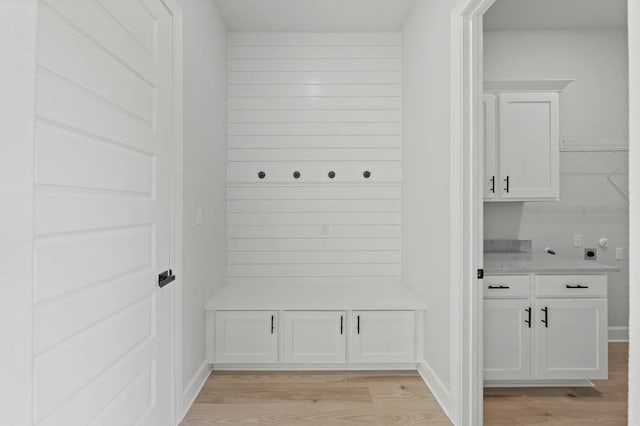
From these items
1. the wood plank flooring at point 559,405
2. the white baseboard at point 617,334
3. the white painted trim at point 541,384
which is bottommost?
the wood plank flooring at point 559,405

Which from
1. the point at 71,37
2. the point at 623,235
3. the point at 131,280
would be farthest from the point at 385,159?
the point at 71,37

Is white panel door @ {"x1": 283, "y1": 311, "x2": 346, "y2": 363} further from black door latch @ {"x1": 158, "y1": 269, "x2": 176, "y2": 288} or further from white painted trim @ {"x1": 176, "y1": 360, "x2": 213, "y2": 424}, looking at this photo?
black door latch @ {"x1": 158, "y1": 269, "x2": 176, "y2": 288}

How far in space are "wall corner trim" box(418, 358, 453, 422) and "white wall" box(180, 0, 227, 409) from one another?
5.10ft

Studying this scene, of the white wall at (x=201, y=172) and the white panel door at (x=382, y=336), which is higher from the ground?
the white wall at (x=201, y=172)

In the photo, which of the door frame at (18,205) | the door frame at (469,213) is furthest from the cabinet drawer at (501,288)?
the door frame at (18,205)

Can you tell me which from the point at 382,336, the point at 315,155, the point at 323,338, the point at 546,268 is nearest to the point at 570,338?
the point at 546,268

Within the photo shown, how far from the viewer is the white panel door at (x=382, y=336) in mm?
2982

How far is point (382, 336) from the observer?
299cm

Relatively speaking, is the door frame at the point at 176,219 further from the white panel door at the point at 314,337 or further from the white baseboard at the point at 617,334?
the white baseboard at the point at 617,334

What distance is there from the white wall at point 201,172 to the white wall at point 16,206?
1.31 m

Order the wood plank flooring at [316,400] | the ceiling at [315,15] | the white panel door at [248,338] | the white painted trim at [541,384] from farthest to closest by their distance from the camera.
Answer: the ceiling at [315,15] < the white panel door at [248,338] < the white painted trim at [541,384] < the wood plank flooring at [316,400]

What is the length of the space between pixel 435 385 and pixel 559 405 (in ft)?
2.51

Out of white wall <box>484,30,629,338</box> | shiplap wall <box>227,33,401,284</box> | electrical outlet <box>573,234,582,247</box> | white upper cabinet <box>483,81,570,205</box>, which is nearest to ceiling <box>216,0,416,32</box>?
shiplap wall <box>227,33,401,284</box>

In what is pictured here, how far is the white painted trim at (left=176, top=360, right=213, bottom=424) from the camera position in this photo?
238 cm
